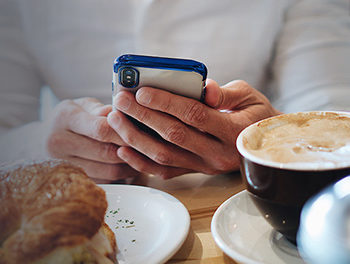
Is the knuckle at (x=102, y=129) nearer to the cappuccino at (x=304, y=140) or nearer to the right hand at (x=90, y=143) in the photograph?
the right hand at (x=90, y=143)

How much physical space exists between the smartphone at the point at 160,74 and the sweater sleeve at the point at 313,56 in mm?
470

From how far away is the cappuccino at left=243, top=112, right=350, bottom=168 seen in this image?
291mm

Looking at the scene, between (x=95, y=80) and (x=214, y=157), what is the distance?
0.49m

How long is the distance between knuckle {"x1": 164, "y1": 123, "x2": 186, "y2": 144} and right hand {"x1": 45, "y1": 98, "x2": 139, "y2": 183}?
0.10 metres

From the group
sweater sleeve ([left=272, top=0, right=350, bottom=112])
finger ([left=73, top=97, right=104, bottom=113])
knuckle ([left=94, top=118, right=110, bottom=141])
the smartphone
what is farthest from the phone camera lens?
sweater sleeve ([left=272, top=0, right=350, bottom=112])

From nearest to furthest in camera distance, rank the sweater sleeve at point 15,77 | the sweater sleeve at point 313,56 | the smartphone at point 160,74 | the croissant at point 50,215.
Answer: the croissant at point 50,215 → the smartphone at point 160,74 → the sweater sleeve at point 15,77 → the sweater sleeve at point 313,56

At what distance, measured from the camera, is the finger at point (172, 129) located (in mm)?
479

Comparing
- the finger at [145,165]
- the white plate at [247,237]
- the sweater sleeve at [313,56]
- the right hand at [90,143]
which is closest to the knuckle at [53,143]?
the right hand at [90,143]

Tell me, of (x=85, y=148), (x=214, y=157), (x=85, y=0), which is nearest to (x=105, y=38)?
(x=85, y=0)

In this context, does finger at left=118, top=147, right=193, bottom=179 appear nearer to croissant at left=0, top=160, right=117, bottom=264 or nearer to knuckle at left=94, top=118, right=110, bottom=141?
Result: knuckle at left=94, top=118, right=110, bottom=141

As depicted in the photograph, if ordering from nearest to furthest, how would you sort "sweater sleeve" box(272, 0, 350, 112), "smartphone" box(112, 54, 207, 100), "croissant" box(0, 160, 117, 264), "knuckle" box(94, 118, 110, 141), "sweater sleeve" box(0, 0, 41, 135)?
"croissant" box(0, 160, 117, 264) → "smartphone" box(112, 54, 207, 100) → "knuckle" box(94, 118, 110, 141) → "sweater sleeve" box(0, 0, 41, 135) → "sweater sleeve" box(272, 0, 350, 112)

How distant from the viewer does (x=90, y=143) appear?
59 centimetres

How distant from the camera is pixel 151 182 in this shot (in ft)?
1.94

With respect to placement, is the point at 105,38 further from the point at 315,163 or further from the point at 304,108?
the point at 315,163
